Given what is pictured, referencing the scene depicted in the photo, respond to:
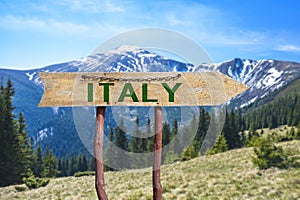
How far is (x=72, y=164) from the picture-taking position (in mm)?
87188

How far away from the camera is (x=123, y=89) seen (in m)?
4.27

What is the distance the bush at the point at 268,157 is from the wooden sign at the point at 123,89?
55.8 ft

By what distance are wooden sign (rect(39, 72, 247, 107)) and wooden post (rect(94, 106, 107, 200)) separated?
15 centimetres

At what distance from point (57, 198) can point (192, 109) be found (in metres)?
13.9

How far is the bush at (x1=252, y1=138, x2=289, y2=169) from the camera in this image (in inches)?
789

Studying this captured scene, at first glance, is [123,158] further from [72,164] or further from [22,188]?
[72,164]

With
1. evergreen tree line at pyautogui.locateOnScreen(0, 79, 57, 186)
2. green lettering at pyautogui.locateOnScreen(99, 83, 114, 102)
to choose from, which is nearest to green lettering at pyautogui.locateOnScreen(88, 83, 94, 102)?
green lettering at pyautogui.locateOnScreen(99, 83, 114, 102)

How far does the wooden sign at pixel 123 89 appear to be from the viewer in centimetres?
425

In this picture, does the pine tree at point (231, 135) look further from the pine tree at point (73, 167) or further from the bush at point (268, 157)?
the pine tree at point (73, 167)

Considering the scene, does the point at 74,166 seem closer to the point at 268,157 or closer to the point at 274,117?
the point at 274,117

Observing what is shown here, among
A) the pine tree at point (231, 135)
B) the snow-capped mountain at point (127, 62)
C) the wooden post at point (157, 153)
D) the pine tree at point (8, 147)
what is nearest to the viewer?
the wooden post at point (157, 153)

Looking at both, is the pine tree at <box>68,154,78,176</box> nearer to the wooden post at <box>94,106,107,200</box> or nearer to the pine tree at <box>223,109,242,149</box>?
the pine tree at <box>223,109,242,149</box>


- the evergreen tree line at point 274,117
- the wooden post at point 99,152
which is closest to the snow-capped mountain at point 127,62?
the wooden post at point 99,152

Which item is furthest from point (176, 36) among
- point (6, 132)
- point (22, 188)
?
point (6, 132)
